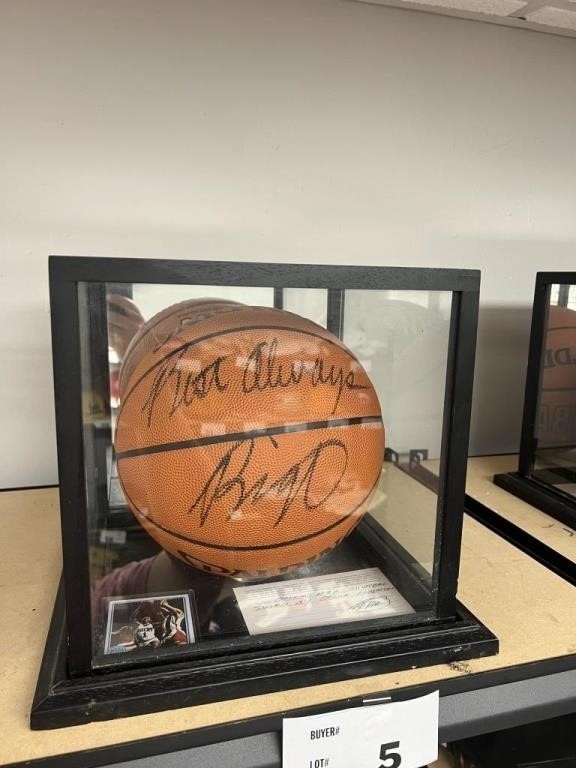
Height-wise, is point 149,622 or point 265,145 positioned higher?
point 265,145

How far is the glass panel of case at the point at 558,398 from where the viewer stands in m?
1.12

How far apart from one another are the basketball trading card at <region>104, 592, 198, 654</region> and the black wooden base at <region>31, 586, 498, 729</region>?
0.10 feet

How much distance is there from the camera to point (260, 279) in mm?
586

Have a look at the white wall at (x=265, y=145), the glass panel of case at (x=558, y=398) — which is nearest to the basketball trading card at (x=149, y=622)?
the white wall at (x=265, y=145)

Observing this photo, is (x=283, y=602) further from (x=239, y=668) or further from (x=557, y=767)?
(x=557, y=767)

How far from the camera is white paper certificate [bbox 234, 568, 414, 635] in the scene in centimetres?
72

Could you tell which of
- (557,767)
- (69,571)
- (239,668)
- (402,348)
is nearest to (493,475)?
(557,767)

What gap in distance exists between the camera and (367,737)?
2.08 ft

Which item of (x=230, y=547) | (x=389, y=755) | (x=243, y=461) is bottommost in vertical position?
(x=389, y=755)

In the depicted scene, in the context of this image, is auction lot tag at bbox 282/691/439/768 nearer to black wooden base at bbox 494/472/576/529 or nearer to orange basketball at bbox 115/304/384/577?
orange basketball at bbox 115/304/384/577

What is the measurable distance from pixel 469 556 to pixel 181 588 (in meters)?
0.44

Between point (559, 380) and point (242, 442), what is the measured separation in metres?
0.76

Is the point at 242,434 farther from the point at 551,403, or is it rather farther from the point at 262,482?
the point at 551,403
